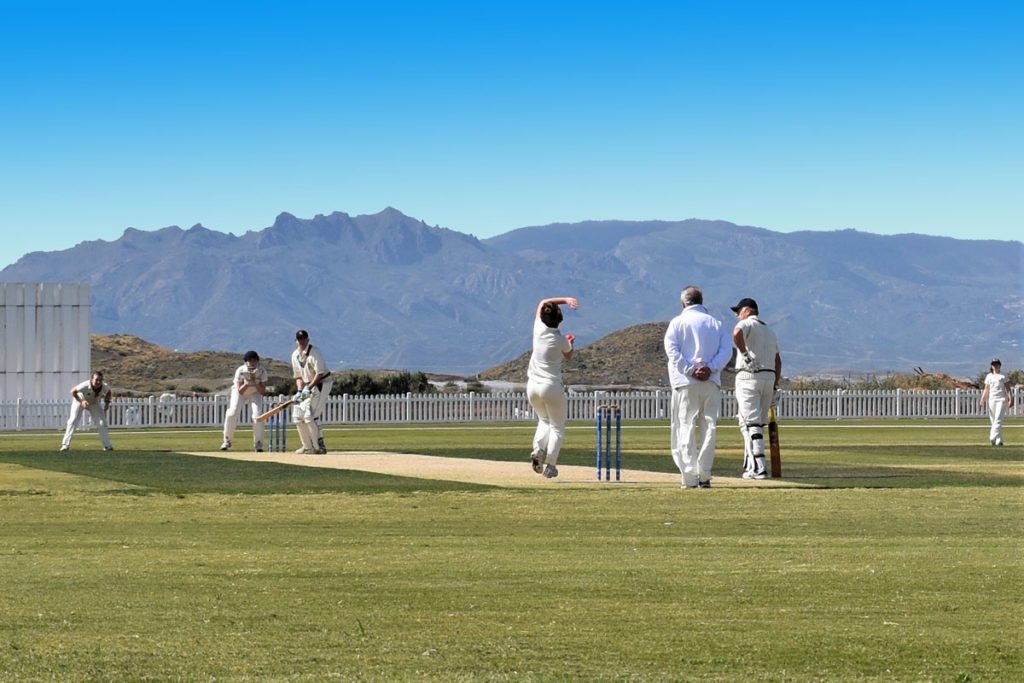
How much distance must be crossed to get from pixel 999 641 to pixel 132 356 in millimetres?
119727

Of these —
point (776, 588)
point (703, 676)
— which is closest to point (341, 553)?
point (776, 588)

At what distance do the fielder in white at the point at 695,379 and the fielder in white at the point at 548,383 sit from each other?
5.50 ft

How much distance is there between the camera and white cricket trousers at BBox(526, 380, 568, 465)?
756 inches

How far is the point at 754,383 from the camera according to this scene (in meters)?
19.8

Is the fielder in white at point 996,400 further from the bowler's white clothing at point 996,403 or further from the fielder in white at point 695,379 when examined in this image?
the fielder in white at point 695,379

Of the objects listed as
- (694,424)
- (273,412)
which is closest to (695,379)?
(694,424)

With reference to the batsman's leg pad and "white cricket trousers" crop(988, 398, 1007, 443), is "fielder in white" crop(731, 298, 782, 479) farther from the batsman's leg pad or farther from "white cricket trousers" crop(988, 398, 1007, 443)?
"white cricket trousers" crop(988, 398, 1007, 443)

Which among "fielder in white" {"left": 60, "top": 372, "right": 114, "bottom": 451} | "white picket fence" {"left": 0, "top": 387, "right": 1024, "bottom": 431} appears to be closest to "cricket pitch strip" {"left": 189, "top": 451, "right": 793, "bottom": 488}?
"fielder in white" {"left": 60, "top": 372, "right": 114, "bottom": 451}

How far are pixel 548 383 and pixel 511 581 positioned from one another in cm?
854

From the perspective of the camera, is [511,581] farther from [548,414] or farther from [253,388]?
[253,388]

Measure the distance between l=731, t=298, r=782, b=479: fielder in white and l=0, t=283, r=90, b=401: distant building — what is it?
106ft

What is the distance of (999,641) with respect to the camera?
Result: 8688 millimetres

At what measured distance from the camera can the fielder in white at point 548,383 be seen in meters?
19.2

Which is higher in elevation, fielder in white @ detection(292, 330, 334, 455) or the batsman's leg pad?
fielder in white @ detection(292, 330, 334, 455)
